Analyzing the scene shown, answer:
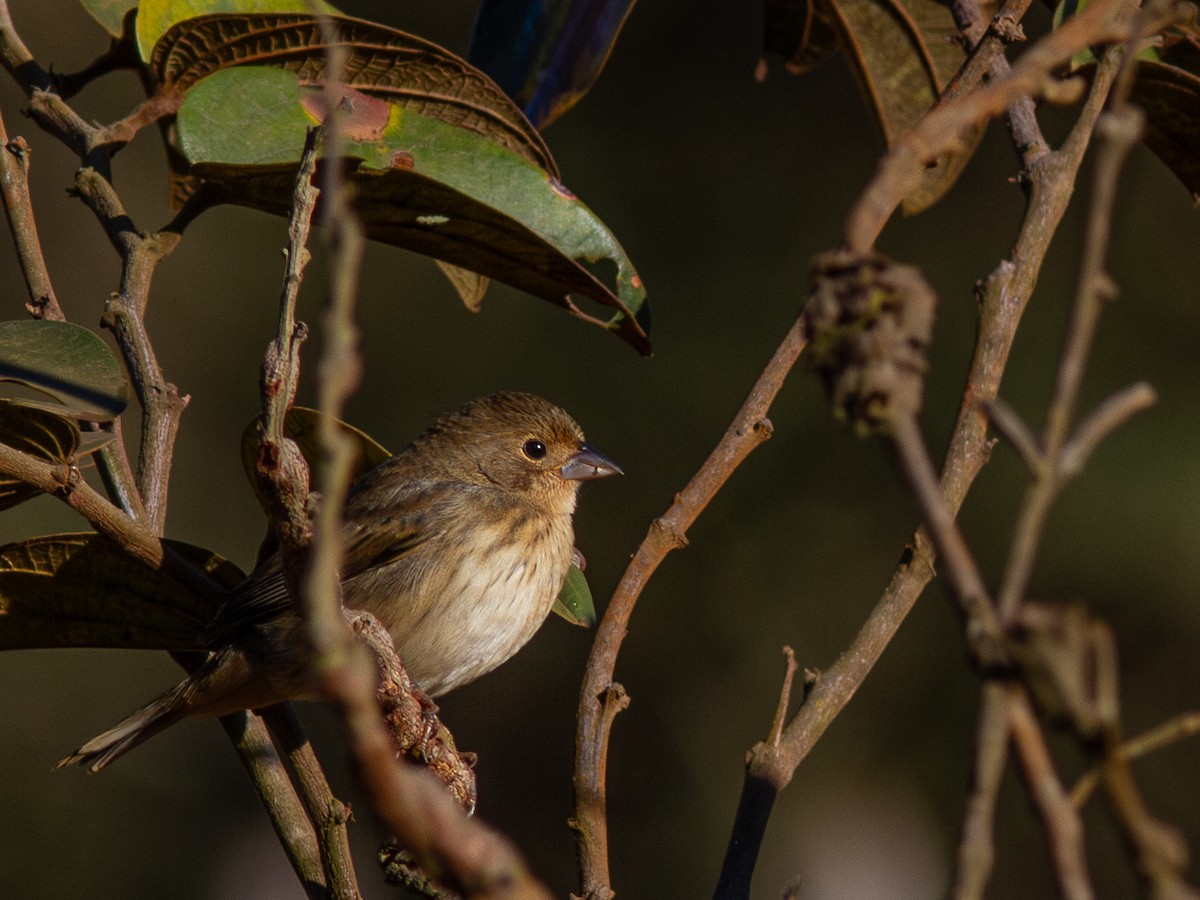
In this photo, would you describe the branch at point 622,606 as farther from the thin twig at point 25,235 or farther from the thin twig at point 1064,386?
the thin twig at point 1064,386

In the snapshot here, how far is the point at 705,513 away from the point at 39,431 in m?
4.36

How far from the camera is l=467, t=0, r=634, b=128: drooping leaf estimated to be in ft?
10.3

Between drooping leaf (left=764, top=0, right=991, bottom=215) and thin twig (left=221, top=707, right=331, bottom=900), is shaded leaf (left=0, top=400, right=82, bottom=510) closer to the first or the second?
thin twig (left=221, top=707, right=331, bottom=900)

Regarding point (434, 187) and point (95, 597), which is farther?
point (95, 597)

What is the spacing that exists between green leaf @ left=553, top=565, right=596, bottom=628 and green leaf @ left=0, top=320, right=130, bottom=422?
46.7 inches

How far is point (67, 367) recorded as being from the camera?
2162 millimetres

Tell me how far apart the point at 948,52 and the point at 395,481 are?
1.83 metres

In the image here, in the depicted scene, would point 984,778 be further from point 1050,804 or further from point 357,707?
point 357,707

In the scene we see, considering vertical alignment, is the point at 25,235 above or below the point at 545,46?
below

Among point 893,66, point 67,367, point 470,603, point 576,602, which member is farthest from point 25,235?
point 893,66

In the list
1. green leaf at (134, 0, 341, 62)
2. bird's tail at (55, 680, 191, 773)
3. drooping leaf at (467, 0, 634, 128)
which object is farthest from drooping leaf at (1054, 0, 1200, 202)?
bird's tail at (55, 680, 191, 773)

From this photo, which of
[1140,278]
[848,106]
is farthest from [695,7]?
[1140,278]

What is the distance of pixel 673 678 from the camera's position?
20.8 feet

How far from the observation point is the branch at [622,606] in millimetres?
2064
